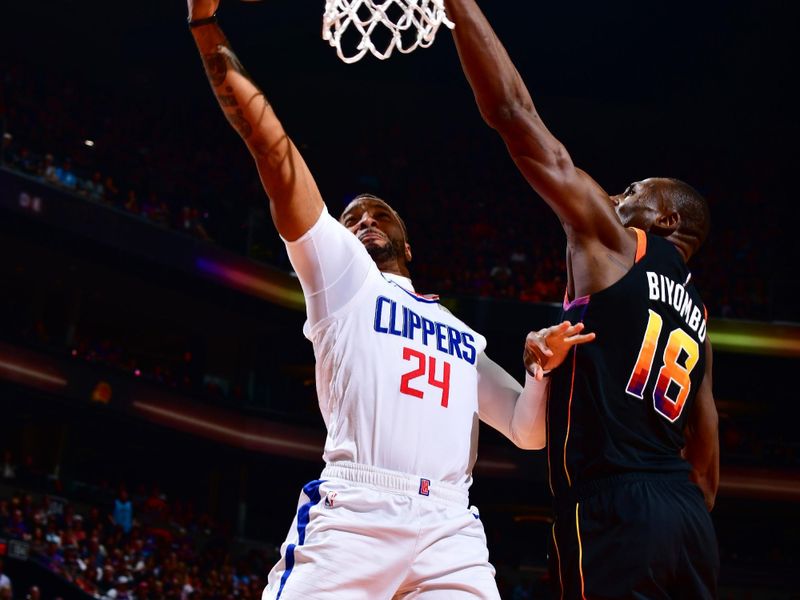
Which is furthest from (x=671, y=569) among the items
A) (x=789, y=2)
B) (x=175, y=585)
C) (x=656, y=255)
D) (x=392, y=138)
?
(x=392, y=138)

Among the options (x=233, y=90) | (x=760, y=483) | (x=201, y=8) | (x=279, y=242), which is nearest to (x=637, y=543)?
(x=233, y=90)

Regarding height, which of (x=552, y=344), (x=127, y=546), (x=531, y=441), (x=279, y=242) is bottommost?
(x=127, y=546)

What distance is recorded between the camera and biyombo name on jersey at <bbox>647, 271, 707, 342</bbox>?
2965 millimetres

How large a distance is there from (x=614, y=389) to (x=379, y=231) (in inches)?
49.2

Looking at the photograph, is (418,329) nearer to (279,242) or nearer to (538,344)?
(538,344)

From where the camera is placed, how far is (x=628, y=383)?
2.89 metres

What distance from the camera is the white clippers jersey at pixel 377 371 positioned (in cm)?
317

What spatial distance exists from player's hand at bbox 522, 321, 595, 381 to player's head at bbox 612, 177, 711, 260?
1.82 feet

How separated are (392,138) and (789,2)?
918cm

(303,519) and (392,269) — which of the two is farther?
(392,269)

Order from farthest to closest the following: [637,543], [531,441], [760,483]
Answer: [760,483]
[531,441]
[637,543]

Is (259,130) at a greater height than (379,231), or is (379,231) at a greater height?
(259,130)

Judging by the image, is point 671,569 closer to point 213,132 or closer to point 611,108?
point 213,132

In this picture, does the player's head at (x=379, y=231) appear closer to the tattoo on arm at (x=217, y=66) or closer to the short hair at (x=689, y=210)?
the tattoo on arm at (x=217, y=66)
